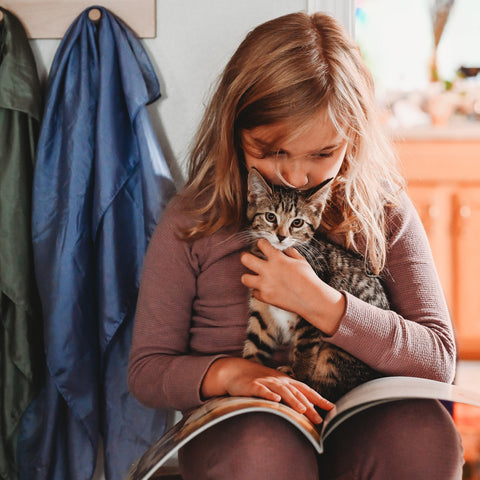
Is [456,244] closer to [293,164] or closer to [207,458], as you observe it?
[293,164]

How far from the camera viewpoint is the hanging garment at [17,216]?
4.24ft

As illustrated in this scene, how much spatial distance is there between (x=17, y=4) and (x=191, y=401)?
1.02m

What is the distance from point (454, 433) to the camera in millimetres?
842

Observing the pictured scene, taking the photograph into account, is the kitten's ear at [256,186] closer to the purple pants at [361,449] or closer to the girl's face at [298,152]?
the girl's face at [298,152]

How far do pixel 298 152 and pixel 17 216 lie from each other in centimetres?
67

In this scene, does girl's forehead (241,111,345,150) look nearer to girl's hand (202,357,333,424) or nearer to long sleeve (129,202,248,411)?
long sleeve (129,202,248,411)

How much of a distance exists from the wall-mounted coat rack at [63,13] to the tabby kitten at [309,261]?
553 millimetres

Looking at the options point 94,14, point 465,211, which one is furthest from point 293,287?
point 465,211

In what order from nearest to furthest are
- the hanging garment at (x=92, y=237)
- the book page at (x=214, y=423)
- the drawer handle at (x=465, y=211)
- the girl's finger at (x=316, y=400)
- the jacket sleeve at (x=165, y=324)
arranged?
the book page at (x=214, y=423)
the girl's finger at (x=316, y=400)
the jacket sleeve at (x=165, y=324)
the hanging garment at (x=92, y=237)
the drawer handle at (x=465, y=211)

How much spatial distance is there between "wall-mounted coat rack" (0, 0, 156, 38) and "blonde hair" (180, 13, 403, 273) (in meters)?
0.34

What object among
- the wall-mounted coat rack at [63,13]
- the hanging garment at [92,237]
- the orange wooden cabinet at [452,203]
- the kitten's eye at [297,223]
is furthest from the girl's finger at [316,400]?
the orange wooden cabinet at [452,203]

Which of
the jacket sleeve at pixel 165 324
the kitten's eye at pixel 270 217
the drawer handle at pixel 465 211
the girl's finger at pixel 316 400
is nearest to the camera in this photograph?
the girl's finger at pixel 316 400

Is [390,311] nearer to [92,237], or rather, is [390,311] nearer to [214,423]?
[214,423]

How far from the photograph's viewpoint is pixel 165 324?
1104 millimetres
